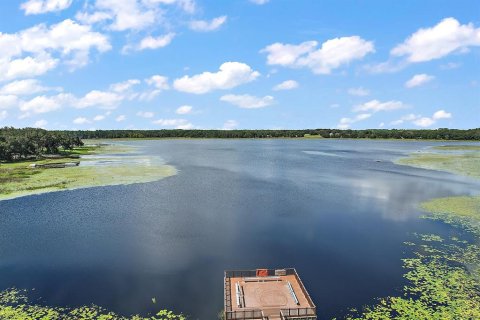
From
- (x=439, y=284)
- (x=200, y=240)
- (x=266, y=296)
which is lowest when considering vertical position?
(x=439, y=284)

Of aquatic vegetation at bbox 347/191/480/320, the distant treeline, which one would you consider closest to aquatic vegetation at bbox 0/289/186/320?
aquatic vegetation at bbox 347/191/480/320

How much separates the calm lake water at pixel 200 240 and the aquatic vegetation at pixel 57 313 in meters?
0.96

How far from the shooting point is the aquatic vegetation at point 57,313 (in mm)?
27500

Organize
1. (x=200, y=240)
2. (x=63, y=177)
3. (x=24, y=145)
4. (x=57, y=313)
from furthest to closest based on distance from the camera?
(x=24, y=145) → (x=63, y=177) → (x=200, y=240) → (x=57, y=313)

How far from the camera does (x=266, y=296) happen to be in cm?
2980

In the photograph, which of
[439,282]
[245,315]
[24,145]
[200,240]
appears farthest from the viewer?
[24,145]

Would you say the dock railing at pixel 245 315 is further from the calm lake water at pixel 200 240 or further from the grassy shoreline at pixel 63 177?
the grassy shoreline at pixel 63 177

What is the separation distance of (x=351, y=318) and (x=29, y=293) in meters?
28.6

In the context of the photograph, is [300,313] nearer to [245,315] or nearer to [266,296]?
[266,296]

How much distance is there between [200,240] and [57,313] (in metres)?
19.2

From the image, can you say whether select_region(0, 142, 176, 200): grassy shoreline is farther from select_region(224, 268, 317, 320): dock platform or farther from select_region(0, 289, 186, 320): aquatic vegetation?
select_region(224, 268, 317, 320): dock platform

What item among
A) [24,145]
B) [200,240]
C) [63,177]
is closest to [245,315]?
[200,240]

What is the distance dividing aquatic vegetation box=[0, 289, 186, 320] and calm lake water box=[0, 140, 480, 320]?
956 mm

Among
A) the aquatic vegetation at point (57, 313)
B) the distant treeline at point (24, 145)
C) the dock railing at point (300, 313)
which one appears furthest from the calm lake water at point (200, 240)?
the distant treeline at point (24, 145)
